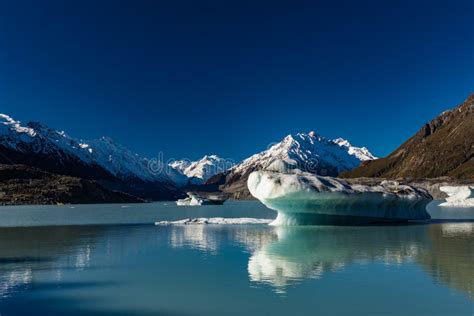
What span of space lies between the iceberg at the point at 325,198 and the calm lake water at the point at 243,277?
9.59 meters

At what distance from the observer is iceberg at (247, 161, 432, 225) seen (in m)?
44.6

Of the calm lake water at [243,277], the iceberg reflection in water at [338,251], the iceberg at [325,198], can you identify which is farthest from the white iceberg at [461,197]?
the calm lake water at [243,277]

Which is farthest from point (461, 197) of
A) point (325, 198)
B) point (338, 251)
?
point (338, 251)

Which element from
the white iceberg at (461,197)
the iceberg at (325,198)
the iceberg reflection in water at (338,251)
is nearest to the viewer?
the iceberg reflection in water at (338,251)

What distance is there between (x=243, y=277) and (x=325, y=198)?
25535 millimetres

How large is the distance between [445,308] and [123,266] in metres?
15.1

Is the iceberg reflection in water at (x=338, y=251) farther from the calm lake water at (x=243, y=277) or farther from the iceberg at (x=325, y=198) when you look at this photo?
the iceberg at (x=325, y=198)

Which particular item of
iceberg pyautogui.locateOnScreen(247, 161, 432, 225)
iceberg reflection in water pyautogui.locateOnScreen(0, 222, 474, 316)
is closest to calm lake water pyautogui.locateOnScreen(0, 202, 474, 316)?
iceberg reflection in water pyautogui.locateOnScreen(0, 222, 474, 316)

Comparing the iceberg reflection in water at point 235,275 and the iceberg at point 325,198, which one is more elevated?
the iceberg at point 325,198

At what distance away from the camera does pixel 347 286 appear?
18.4 m

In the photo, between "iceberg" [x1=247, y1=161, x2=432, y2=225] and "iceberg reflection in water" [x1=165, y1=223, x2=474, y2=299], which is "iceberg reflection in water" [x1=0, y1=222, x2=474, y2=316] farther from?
"iceberg" [x1=247, y1=161, x2=432, y2=225]

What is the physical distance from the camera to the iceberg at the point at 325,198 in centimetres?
4462

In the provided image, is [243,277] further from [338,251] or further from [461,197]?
[461,197]

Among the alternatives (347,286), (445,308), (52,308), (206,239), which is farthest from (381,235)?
(52,308)
